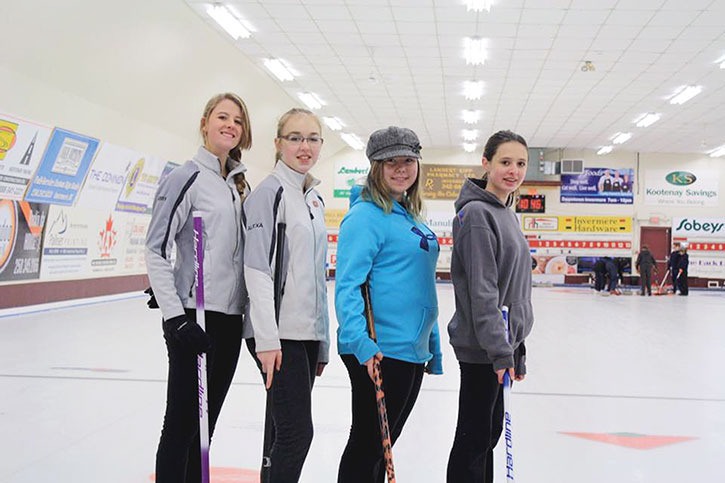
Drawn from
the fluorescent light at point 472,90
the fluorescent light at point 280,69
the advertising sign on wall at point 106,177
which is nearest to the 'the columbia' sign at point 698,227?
the fluorescent light at point 472,90

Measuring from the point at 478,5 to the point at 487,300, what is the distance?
27.1ft

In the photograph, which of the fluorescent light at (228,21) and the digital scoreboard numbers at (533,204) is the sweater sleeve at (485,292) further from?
the digital scoreboard numbers at (533,204)

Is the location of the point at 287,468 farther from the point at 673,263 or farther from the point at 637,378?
the point at 673,263

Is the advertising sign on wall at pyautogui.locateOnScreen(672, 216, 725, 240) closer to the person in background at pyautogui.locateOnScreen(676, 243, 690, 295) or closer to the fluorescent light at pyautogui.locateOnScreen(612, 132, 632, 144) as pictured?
the fluorescent light at pyautogui.locateOnScreen(612, 132, 632, 144)

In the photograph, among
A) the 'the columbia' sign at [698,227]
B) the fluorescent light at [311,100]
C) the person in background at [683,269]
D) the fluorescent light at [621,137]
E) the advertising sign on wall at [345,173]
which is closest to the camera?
the fluorescent light at [311,100]

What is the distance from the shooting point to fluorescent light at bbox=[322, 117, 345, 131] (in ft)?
59.3

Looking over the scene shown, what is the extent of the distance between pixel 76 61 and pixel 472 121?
11439 millimetres

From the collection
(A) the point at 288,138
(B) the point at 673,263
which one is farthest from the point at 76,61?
(B) the point at 673,263

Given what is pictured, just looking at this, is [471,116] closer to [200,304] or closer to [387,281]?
→ [387,281]

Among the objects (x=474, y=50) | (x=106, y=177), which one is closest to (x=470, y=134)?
(x=474, y=50)

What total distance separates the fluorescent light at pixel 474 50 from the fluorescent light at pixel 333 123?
6435mm

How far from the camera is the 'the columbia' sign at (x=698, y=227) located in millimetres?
21719

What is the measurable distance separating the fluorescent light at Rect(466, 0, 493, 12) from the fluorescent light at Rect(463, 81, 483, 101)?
433cm

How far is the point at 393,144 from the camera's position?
2078 mm
